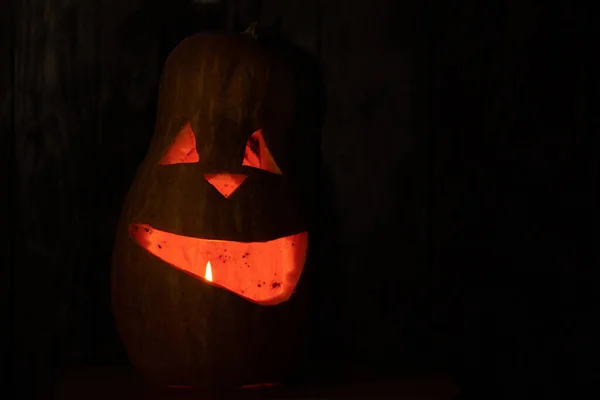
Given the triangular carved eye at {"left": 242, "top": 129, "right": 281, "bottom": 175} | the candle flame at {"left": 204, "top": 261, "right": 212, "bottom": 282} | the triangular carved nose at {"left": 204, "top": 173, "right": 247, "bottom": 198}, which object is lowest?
the candle flame at {"left": 204, "top": 261, "right": 212, "bottom": 282}

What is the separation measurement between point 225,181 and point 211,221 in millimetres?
74

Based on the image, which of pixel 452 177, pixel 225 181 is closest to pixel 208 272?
pixel 225 181

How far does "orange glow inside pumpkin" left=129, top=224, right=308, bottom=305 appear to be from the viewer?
46.7 inches

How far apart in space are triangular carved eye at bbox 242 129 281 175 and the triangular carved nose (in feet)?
0.21

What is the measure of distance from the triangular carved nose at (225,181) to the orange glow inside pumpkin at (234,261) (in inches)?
3.3

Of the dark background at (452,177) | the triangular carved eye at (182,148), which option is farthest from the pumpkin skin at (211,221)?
the dark background at (452,177)

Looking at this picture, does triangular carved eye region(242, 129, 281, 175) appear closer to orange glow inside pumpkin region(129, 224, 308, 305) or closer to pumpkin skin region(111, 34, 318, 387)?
pumpkin skin region(111, 34, 318, 387)

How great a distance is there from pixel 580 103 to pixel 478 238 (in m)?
0.35

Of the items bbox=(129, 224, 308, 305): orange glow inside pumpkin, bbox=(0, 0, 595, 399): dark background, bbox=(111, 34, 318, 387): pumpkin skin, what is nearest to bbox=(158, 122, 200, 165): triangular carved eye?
bbox=(111, 34, 318, 387): pumpkin skin

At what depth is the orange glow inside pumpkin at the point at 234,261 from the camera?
119 cm

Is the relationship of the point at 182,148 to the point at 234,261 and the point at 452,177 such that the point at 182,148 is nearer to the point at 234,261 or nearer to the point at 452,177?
the point at 234,261

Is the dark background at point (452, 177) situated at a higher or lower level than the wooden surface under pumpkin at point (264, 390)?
higher

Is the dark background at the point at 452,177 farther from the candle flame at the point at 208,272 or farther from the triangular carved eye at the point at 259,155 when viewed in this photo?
the candle flame at the point at 208,272

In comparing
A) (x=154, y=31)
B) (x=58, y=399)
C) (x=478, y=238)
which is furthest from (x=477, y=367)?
(x=154, y=31)
